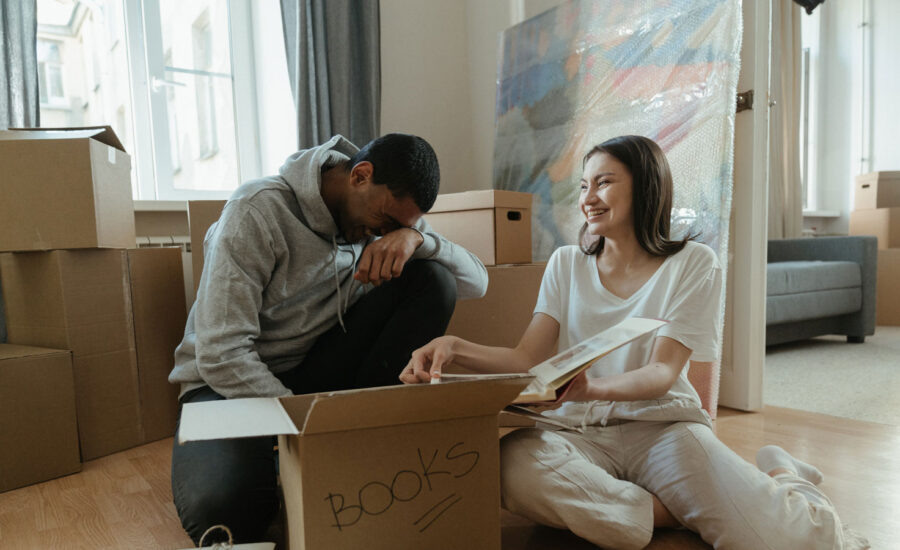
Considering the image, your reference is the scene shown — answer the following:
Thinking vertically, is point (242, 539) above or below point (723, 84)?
below

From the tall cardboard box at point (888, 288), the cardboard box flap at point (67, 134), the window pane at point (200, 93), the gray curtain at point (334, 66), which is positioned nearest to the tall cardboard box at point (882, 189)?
the tall cardboard box at point (888, 288)

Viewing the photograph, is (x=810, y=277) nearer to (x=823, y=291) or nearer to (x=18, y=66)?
(x=823, y=291)

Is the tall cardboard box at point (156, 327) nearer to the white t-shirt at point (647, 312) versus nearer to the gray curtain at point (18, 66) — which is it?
the gray curtain at point (18, 66)

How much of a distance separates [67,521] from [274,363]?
1.71 ft

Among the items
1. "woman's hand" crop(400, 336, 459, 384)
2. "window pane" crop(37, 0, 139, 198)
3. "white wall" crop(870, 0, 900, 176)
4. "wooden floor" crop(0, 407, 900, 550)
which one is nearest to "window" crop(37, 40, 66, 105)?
"window pane" crop(37, 0, 139, 198)

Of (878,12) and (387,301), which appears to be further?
(878,12)

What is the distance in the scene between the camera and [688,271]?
3.54 feet

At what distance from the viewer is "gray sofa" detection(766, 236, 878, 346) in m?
2.74

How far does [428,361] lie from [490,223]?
97 cm

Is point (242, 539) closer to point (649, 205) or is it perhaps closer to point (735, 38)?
point (649, 205)

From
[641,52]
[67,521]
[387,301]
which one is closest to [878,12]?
[641,52]

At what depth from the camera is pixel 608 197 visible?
3.76 feet

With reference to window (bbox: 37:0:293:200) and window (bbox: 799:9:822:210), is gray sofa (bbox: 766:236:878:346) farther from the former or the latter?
window (bbox: 37:0:293:200)

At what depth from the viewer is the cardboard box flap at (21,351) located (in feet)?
4.66
